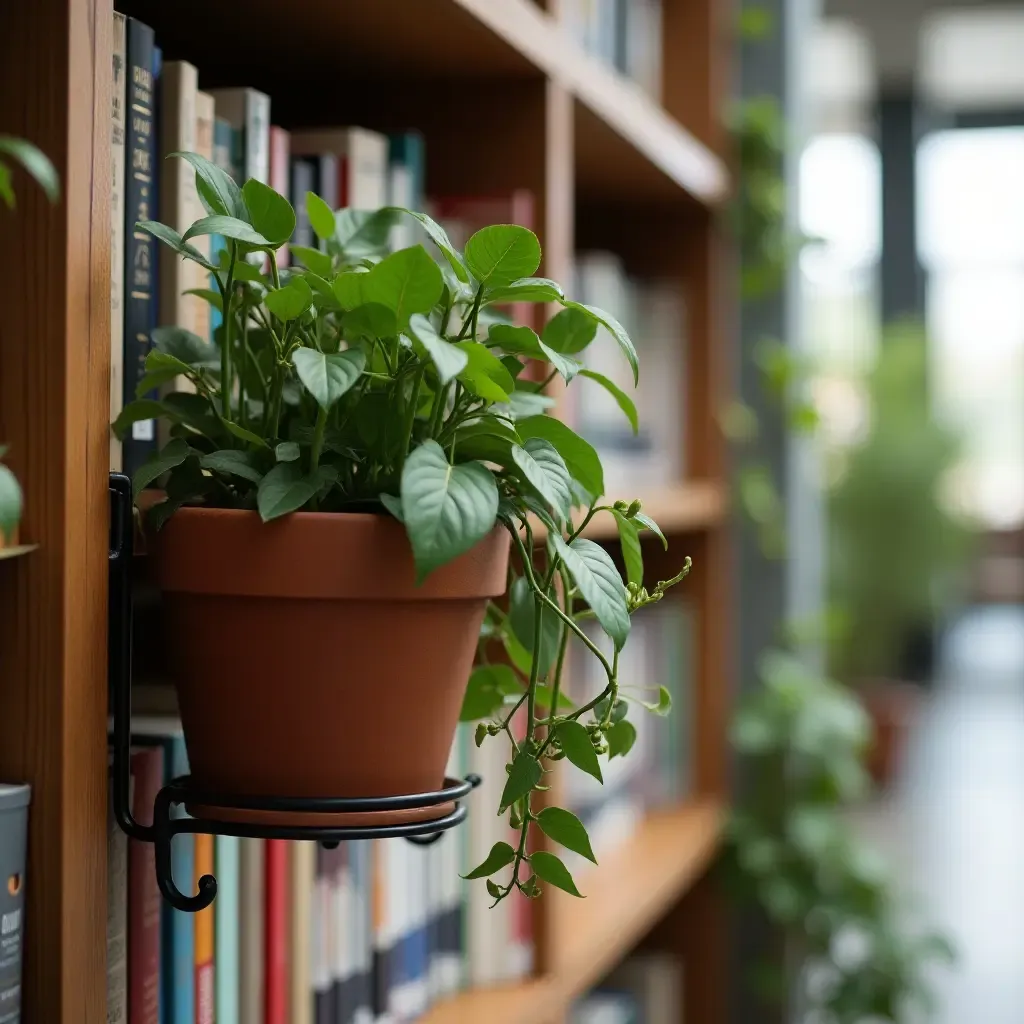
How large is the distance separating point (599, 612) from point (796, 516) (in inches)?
61.3

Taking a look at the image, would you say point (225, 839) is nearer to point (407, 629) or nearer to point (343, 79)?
point (407, 629)

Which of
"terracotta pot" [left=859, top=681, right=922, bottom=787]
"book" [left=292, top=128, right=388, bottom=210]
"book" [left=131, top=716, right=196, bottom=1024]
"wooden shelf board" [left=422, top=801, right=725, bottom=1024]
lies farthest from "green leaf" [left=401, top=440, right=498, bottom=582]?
"terracotta pot" [left=859, top=681, right=922, bottom=787]

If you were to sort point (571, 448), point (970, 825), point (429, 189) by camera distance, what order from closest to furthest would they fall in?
point (571, 448), point (429, 189), point (970, 825)

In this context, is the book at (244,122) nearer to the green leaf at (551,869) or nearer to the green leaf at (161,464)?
the green leaf at (161,464)

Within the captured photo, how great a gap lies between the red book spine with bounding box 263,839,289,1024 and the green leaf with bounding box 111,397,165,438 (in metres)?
0.35

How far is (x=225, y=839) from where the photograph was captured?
91 cm

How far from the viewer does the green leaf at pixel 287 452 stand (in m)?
0.71

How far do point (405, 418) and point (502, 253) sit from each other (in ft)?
0.33

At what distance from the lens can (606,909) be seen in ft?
4.97

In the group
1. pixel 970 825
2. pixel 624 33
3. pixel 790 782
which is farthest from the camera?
pixel 970 825

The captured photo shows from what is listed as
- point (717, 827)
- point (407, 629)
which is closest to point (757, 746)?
point (717, 827)

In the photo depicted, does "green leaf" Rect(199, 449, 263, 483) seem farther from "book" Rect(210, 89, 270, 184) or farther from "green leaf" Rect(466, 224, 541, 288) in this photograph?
"book" Rect(210, 89, 270, 184)

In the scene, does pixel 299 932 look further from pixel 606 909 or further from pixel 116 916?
pixel 606 909

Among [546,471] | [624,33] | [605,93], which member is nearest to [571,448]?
[546,471]
